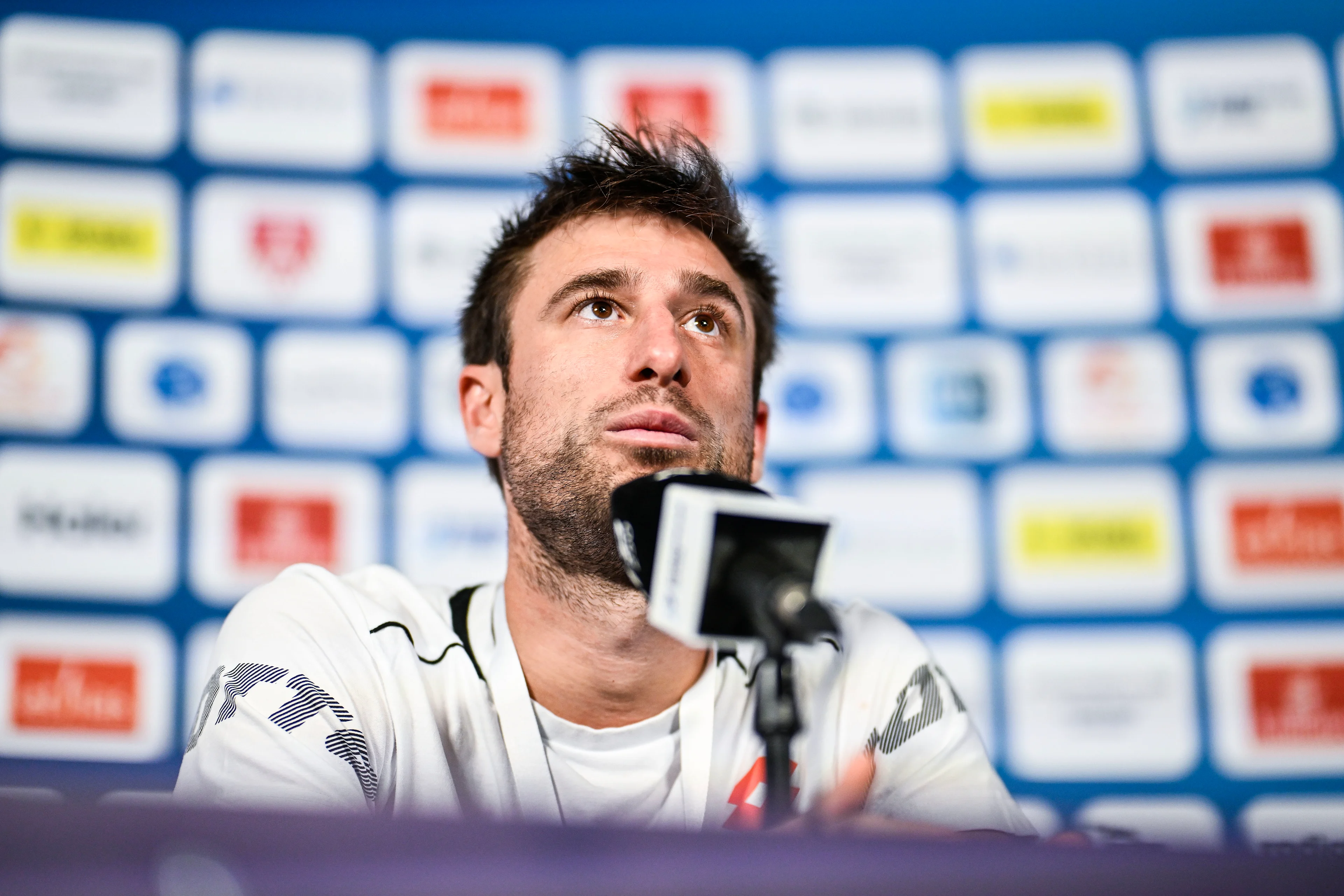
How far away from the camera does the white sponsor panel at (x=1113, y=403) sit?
7.55ft

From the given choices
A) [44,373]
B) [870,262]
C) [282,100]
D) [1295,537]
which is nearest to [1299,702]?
[1295,537]

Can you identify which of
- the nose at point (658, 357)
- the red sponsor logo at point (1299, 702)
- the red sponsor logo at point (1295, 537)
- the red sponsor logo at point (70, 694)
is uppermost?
the nose at point (658, 357)

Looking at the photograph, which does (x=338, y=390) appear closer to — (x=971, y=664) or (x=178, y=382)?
(x=178, y=382)

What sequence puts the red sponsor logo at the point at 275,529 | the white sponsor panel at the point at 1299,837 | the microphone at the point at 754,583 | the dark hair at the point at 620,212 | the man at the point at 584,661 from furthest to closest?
the red sponsor logo at the point at 275,529 < the dark hair at the point at 620,212 < the man at the point at 584,661 < the microphone at the point at 754,583 < the white sponsor panel at the point at 1299,837

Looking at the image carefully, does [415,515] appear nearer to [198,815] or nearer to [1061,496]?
[1061,496]

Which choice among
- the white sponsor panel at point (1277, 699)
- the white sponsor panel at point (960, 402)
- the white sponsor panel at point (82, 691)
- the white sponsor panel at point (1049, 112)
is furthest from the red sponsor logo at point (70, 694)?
the white sponsor panel at point (1277, 699)

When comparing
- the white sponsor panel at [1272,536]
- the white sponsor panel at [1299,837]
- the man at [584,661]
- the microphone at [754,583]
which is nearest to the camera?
the white sponsor panel at [1299,837]

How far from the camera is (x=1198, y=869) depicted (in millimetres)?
348

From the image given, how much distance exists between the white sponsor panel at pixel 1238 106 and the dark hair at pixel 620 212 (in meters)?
1.42

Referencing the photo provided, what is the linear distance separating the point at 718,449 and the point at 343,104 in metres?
1.68

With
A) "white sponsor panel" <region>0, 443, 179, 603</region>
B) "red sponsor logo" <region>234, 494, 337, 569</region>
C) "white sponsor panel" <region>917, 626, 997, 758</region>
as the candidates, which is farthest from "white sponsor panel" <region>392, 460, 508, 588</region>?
"white sponsor panel" <region>917, 626, 997, 758</region>

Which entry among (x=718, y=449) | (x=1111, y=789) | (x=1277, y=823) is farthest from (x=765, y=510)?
(x=1111, y=789)

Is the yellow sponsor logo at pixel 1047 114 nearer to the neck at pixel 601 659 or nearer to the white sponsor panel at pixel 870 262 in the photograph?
the white sponsor panel at pixel 870 262

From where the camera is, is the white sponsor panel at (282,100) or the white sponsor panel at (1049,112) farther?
the white sponsor panel at (1049,112)
